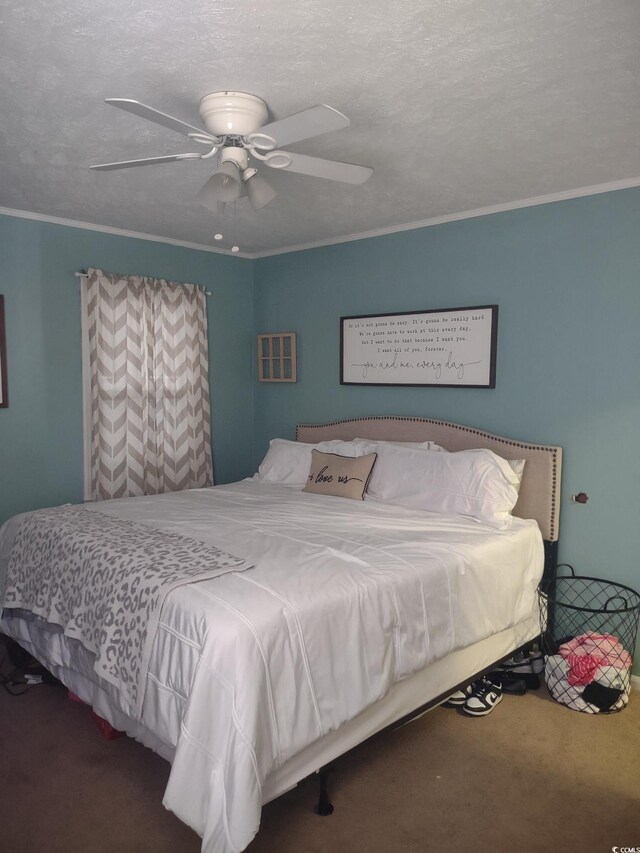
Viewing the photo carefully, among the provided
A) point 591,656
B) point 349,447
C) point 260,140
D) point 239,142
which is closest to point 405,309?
point 349,447

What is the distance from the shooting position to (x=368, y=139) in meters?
2.48

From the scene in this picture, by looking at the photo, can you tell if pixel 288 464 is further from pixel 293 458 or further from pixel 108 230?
pixel 108 230

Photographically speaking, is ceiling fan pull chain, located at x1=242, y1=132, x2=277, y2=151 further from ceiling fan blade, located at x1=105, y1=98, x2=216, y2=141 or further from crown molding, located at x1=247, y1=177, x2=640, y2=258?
crown molding, located at x1=247, y1=177, x2=640, y2=258

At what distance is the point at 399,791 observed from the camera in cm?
222

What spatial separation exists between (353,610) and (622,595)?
5.76ft

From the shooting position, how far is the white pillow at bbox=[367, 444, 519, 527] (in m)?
3.11

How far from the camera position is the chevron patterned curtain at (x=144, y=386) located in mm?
3975

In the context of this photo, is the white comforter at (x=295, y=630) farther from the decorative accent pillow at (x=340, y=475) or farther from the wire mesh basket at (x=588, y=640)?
the decorative accent pillow at (x=340, y=475)

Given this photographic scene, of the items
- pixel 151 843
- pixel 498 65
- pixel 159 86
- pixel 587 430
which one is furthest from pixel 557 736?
pixel 159 86

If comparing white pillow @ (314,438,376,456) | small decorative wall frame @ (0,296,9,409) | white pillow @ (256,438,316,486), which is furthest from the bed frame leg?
small decorative wall frame @ (0,296,9,409)

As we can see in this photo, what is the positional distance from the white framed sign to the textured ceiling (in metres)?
0.77

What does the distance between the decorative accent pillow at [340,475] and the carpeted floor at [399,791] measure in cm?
129

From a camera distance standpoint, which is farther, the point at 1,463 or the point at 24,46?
the point at 1,463

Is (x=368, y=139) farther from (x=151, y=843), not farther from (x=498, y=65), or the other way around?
(x=151, y=843)
